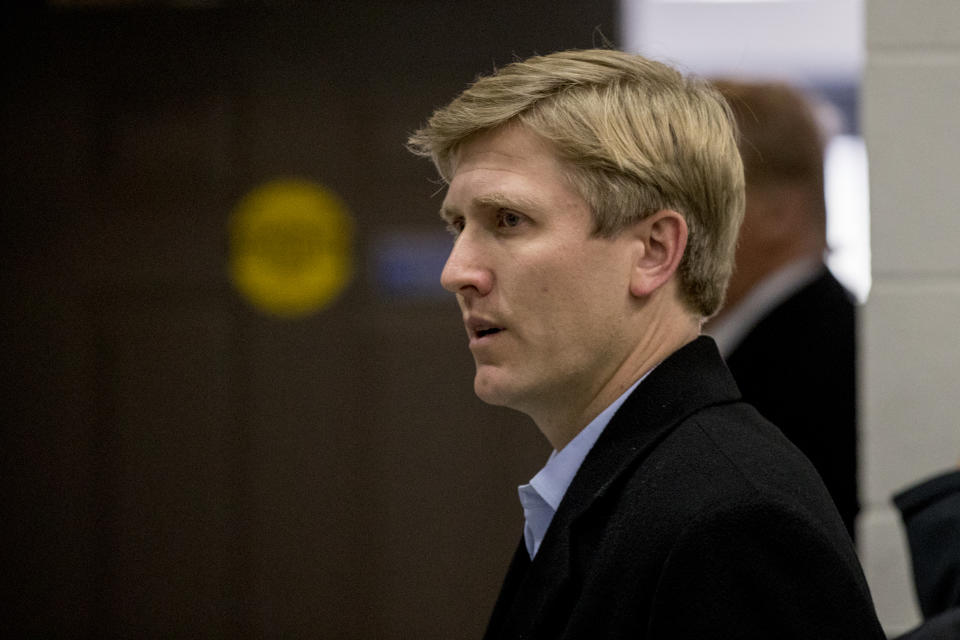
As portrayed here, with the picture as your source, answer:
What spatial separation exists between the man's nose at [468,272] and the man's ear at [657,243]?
0.53 feet

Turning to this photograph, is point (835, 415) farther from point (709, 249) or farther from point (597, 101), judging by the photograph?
point (597, 101)

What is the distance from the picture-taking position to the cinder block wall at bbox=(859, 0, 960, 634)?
177cm

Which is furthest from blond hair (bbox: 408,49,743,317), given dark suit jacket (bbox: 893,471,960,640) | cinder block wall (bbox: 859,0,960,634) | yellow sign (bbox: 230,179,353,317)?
yellow sign (bbox: 230,179,353,317)

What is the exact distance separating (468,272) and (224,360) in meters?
2.73

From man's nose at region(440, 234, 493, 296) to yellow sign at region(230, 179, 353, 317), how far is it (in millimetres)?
2631

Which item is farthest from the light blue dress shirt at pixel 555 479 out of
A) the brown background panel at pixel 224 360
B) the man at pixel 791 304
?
the brown background panel at pixel 224 360

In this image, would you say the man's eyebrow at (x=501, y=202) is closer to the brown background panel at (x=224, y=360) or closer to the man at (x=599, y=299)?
the man at (x=599, y=299)

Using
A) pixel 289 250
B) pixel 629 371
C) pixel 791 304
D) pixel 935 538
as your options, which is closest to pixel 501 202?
pixel 629 371

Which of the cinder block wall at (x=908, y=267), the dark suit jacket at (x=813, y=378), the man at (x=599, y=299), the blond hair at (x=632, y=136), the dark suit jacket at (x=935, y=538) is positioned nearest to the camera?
the man at (x=599, y=299)

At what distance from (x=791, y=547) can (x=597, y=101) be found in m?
0.51

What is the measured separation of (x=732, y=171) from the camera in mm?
1209

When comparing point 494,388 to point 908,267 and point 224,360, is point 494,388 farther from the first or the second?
point 224,360

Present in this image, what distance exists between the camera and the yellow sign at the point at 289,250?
148 inches

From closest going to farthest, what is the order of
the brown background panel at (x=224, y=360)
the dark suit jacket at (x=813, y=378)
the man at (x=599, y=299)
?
1. the man at (x=599, y=299)
2. the dark suit jacket at (x=813, y=378)
3. the brown background panel at (x=224, y=360)
